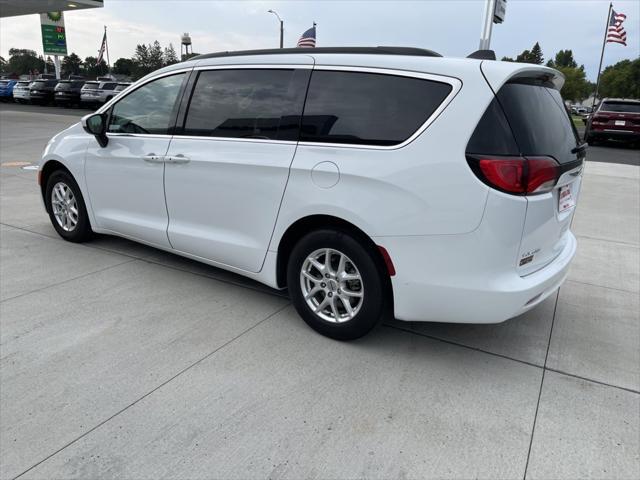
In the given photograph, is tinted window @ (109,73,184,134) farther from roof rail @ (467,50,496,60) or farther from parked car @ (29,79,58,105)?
parked car @ (29,79,58,105)

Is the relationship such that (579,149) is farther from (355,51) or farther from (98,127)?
(98,127)

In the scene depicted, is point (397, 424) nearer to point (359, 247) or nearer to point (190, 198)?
point (359, 247)

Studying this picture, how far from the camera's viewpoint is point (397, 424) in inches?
101

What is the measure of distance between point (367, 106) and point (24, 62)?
476ft

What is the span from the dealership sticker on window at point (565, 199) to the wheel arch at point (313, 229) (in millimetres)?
1105

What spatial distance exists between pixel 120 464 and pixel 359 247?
5.51 feet

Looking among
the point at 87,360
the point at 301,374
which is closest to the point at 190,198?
the point at 87,360

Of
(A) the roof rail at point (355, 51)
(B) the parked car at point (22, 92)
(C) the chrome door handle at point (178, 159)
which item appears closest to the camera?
(A) the roof rail at point (355, 51)

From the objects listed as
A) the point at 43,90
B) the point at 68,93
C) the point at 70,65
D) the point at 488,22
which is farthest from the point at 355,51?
the point at 70,65

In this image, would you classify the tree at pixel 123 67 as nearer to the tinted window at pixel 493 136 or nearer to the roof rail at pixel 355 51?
the roof rail at pixel 355 51

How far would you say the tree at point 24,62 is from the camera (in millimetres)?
119369

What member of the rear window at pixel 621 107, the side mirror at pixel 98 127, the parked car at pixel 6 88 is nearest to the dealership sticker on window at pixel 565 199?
the side mirror at pixel 98 127

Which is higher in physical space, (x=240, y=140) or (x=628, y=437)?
(x=240, y=140)

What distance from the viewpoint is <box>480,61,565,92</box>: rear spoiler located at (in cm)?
273
